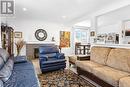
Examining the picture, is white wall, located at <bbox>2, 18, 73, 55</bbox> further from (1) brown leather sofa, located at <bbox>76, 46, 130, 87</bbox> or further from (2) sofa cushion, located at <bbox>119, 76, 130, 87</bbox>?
(2) sofa cushion, located at <bbox>119, 76, 130, 87</bbox>

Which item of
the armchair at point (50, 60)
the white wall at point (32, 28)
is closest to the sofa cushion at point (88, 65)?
the armchair at point (50, 60)

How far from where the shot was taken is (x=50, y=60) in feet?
14.0

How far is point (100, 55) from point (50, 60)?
1.71m

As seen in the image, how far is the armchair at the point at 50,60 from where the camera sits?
13.2 feet

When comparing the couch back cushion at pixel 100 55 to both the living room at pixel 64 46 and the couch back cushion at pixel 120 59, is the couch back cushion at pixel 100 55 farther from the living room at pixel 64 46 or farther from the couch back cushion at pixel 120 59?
the couch back cushion at pixel 120 59

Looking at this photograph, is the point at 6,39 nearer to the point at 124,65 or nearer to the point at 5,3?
the point at 5,3

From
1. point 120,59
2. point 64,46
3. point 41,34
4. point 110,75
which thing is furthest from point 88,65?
point 64,46

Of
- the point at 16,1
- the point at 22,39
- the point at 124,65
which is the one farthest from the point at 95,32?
the point at 22,39

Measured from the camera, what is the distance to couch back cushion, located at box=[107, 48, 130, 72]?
2.76 meters

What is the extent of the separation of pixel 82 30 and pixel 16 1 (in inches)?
255

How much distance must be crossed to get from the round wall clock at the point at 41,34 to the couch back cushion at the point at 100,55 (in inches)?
165

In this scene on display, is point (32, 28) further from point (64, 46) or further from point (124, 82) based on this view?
point (124, 82)

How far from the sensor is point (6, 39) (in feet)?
16.2

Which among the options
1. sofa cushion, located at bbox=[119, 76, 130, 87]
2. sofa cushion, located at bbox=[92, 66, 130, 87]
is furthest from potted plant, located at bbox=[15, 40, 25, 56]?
sofa cushion, located at bbox=[119, 76, 130, 87]
